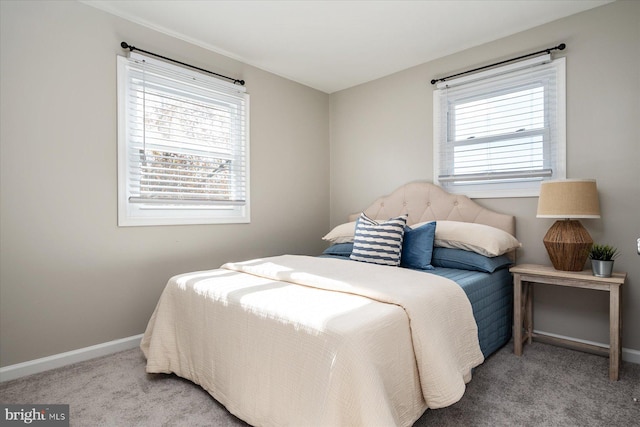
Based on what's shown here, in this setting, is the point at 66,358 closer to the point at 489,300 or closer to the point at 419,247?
the point at 419,247

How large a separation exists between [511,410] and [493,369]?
0.48m

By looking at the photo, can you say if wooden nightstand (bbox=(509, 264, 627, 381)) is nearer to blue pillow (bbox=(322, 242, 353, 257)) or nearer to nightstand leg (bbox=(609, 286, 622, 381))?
nightstand leg (bbox=(609, 286, 622, 381))

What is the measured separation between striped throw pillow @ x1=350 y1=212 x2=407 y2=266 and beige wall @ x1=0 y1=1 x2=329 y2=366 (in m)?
1.34

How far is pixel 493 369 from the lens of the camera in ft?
7.22

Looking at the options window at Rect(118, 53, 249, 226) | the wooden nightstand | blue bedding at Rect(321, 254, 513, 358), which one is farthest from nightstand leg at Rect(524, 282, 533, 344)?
window at Rect(118, 53, 249, 226)

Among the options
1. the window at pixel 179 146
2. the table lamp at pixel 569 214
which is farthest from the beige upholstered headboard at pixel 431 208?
the window at pixel 179 146

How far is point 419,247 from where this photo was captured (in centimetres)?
259

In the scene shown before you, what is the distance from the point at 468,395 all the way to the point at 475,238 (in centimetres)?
107

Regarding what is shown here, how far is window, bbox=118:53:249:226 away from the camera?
8.43 feet

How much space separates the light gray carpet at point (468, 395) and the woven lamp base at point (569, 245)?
Answer: 0.65m

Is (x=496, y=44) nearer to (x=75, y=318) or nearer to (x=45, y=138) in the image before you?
(x=45, y=138)

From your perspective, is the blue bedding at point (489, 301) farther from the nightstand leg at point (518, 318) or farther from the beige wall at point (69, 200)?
the beige wall at point (69, 200)

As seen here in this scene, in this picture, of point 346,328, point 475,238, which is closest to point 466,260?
point 475,238

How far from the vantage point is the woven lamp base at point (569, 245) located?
227 cm
